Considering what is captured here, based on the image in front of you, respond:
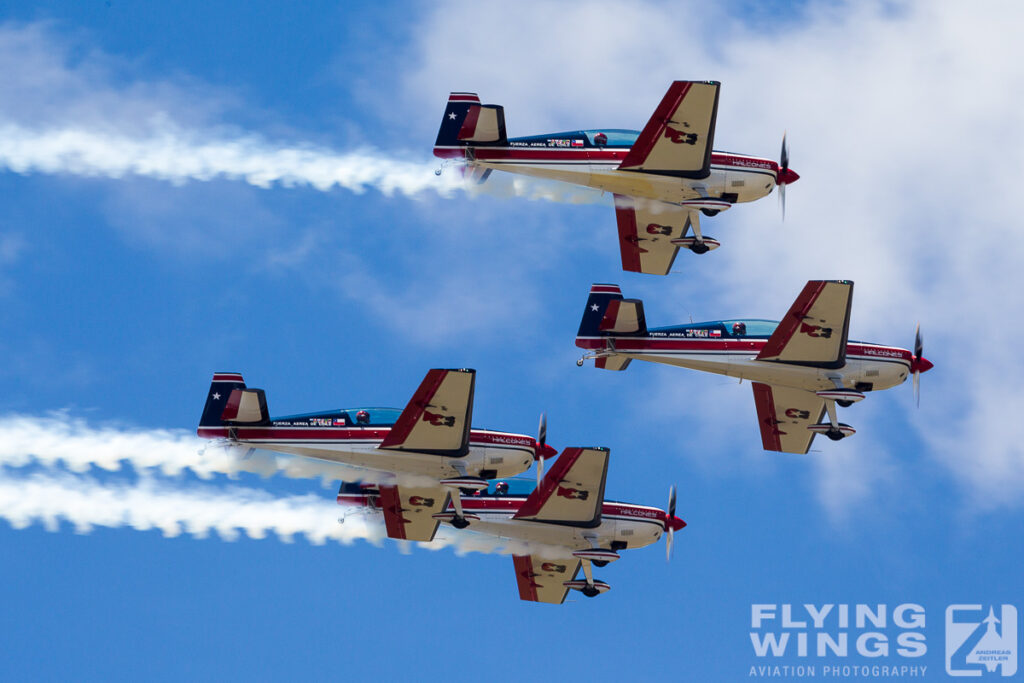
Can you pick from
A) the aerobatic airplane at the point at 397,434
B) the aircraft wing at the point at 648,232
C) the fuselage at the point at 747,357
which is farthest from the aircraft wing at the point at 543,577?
the aircraft wing at the point at 648,232

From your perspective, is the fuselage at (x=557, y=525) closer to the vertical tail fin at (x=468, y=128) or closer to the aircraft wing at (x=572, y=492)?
the aircraft wing at (x=572, y=492)

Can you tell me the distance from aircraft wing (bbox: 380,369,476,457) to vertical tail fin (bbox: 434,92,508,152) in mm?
7910

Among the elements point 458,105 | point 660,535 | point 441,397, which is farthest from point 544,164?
point 660,535

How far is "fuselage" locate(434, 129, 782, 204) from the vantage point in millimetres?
62688

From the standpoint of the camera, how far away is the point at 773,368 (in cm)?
6303

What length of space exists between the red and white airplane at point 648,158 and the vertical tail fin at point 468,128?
0.03 meters

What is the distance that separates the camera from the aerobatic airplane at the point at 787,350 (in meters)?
62.3

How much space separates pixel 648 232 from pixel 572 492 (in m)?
9.69

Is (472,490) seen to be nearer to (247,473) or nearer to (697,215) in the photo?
(247,473)

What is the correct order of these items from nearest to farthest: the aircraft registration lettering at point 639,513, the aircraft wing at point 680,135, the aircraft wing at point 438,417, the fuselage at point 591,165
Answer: the aircraft wing at point 438,417
the aircraft wing at point 680,135
the fuselage at point 591,165
the aircraft registration lettering at point 639,513

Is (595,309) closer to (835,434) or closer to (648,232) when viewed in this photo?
(648,232)

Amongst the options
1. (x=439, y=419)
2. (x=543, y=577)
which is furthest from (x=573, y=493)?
(x=543, y=577)

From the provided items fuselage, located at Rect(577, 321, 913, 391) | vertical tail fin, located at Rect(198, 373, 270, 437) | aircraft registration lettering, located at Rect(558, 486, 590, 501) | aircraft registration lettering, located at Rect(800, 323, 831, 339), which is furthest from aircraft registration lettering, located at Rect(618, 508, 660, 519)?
vertical tail fin, located at Rect(198, 373, 270, 437)

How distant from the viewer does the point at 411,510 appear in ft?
213
